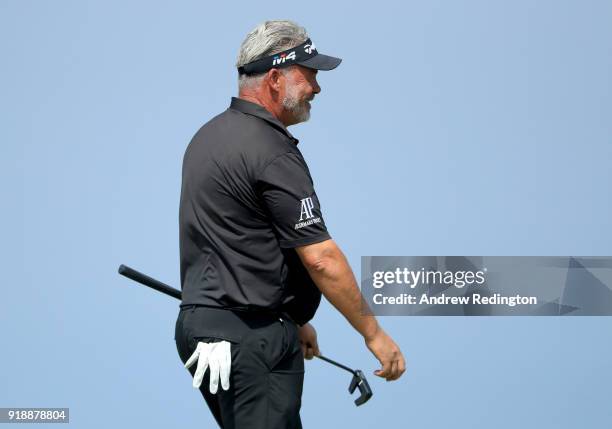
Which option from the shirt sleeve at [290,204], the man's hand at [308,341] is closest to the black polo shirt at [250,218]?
the shirt sleeve at [290,204]

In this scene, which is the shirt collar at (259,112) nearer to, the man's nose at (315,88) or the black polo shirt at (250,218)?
the black polo shirt at (250,218)

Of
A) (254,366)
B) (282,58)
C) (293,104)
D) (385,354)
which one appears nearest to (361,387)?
(385,354)

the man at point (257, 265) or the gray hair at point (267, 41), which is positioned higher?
the gray hair at point (267, 41)

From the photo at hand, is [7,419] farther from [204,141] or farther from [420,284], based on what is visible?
[204,141]

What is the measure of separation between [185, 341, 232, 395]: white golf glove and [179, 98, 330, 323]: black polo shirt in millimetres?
88

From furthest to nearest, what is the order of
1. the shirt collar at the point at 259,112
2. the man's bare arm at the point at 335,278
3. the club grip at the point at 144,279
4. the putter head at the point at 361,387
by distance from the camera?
the putter head at the point at 361,387 → the club grip at the point at 144,279 → the shirt collar at the point at 259,112 → the man's bare arm at the point at 335,278

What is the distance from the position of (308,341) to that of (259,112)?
57cm

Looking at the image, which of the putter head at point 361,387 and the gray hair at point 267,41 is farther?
the putter head at point 361,387

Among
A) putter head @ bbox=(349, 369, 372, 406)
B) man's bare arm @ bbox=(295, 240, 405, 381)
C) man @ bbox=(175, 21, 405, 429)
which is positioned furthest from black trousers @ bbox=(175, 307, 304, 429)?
putter head @ bbox=(349, 369, 372, 406)

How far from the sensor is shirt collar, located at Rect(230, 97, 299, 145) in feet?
7.31

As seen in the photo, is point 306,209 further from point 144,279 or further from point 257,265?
point 144,279

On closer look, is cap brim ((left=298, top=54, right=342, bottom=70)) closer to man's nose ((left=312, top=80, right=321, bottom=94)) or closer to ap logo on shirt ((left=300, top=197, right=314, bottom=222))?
man's nose ((left=312, top=80, right=321, bottom=94))

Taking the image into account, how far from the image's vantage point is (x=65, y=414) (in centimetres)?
419

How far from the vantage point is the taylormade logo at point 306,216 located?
2125mm
